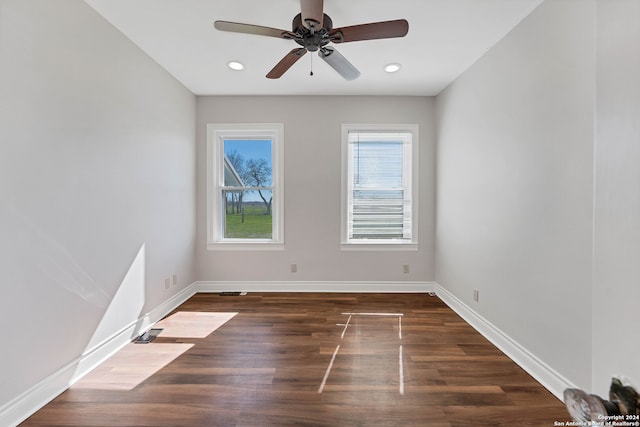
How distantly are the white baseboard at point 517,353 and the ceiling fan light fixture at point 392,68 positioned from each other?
8.30 feet

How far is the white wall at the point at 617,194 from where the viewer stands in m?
0.66

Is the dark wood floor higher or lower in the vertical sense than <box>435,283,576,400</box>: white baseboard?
lower

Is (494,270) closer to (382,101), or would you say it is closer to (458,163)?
(458,163)

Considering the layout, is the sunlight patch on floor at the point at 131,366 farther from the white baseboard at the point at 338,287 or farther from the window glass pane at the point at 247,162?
the window glass pane at the point at 247,162

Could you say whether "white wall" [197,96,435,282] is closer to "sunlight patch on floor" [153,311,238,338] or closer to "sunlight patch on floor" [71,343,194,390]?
"sunlight patch on floor" [153,311,238,338]

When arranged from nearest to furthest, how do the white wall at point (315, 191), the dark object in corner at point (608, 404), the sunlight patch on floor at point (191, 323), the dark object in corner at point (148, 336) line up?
the dark object in corner at point (608, 404) → the dark object in corner at point (148, 336) → the sunlight patch on floor at point (191, 323) → the white wall at point (315, 191)

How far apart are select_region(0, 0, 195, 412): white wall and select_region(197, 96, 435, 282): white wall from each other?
39.2 inches

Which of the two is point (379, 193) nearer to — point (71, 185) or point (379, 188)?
point (379, 188)

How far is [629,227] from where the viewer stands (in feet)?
2.22

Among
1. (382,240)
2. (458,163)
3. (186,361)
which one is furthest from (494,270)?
(186,361)

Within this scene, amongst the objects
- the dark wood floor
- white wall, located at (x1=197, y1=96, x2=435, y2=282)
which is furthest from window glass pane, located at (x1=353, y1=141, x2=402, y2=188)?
the dark wood floor

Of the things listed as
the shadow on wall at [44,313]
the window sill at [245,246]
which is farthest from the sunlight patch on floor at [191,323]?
the window sill at [245,246]

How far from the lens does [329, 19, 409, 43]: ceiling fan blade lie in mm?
1802

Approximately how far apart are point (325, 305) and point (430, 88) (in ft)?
9.40
